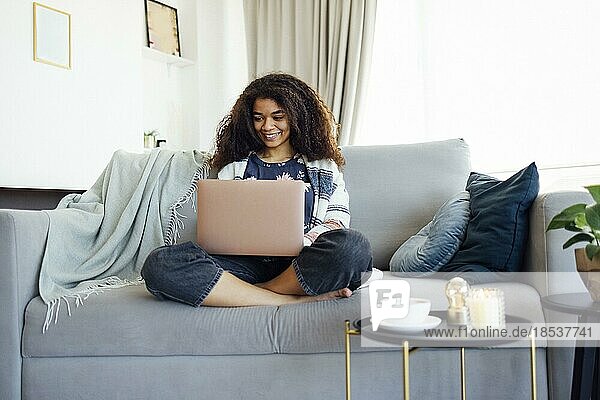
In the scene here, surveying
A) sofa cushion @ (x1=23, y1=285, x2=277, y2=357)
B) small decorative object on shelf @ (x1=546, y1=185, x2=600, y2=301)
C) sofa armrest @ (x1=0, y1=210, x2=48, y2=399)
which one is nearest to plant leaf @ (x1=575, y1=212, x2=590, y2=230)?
small decorative object on shelf @ (x1=546, y1=185, x2=600, y2=301)

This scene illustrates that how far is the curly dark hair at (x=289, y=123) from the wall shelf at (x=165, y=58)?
1.71 metres

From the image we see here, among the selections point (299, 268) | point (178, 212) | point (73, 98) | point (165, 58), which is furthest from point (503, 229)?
point (165, 58)

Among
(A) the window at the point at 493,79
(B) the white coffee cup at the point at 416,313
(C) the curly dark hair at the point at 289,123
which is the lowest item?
(B) the white coffee cup at the point at 416,313

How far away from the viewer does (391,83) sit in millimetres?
3857

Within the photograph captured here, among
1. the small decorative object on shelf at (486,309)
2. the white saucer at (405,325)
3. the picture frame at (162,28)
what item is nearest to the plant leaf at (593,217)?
the small decorative object on shelf at (486,309)

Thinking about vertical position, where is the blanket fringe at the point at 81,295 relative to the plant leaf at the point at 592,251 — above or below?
below

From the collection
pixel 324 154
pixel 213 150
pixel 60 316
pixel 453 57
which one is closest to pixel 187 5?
pixel 453 57

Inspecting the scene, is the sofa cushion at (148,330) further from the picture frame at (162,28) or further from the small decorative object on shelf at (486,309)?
the picture frame at (162,28)

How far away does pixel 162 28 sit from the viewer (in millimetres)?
4047

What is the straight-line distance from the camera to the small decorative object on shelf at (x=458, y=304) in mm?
1283

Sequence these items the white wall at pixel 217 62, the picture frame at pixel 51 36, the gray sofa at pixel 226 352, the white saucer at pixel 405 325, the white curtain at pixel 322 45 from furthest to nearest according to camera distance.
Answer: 1. the white wall at pixel 217 62
2. the white curtain at pixel 322 45
3. the picture frame at pixel 51 36
4. the gray sofa at pixel 226 352
5. the white saucer at pixel 405 325

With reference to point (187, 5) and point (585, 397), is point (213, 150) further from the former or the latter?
point (187, 5)

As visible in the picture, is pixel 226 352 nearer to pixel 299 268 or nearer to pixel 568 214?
pixel 299 268

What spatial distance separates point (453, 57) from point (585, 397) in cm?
252
